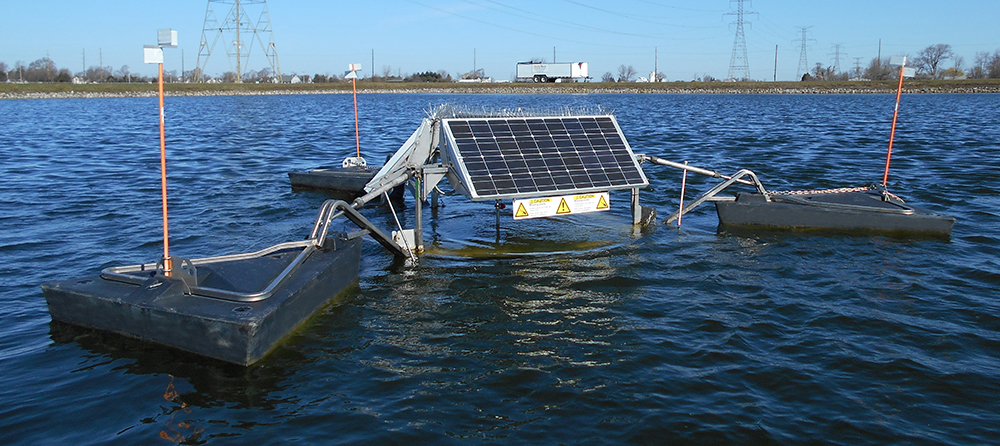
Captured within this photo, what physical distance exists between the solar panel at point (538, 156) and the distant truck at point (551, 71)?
5424 inches

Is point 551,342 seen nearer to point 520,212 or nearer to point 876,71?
Result: point 520,212

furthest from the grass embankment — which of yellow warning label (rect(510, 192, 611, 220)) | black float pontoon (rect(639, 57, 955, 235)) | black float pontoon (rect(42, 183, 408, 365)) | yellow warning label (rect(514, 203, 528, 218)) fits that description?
black float pontoon (rect(42, 183, 408, 365))

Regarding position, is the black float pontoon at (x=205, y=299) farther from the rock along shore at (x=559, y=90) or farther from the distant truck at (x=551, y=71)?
the distant truck at (x=551, y=71)

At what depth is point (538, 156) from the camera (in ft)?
47.1

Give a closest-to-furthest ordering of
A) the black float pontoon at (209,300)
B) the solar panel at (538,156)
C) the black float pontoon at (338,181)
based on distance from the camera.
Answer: the black float pontoon at (209,300) → the solar panel at (538,156) → the black float pontoon at (338,181)

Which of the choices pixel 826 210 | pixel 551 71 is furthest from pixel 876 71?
pixel 826 210

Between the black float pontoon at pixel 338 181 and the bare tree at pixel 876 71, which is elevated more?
the bare tree at pixel 876 71

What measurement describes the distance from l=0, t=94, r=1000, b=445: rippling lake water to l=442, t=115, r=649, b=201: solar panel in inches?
56.1

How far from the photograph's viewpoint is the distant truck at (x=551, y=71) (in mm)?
149875

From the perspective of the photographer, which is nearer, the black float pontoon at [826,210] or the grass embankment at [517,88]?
the black float pontoon at [826,210]

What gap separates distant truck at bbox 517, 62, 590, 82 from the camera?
492 ft

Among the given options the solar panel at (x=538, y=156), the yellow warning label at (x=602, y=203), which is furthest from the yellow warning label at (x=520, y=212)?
the yellow warning label at (x=602, y=203)

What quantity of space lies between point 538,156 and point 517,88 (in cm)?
13105

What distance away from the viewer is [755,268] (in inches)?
520
